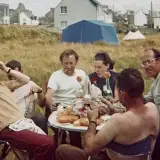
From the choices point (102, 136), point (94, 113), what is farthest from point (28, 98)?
point (102, 136)

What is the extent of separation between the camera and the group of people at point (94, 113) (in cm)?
283

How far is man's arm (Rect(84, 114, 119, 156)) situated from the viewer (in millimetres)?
2777

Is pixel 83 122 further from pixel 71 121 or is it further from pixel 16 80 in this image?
pixel 16 80

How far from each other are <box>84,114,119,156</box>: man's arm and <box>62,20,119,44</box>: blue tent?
24.8 m

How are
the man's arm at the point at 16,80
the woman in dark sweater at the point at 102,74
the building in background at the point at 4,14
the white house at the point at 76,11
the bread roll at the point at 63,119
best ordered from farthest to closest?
the building in background at the point at 4,14 → the white house at the point at 76,11 → the woman in dark sweater at the point at 102,74 → the man's arm at the point at 16,80 → the bread roll at the point at 63,119

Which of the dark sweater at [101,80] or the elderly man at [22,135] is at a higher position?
the dark sweater at [101,80]

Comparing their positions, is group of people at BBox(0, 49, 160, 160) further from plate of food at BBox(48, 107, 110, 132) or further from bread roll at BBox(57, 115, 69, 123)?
bread roll at BBox(57, 115, 69, 123)

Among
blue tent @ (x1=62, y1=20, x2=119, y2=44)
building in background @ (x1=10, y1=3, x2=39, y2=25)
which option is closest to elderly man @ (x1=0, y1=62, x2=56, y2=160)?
blue tent @ (x1=62, y1=20, x2=119, y2=44)

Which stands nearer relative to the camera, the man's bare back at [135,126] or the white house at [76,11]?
the man's bare back at [135,126]

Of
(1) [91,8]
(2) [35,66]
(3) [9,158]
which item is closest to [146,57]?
(3) [9,158]

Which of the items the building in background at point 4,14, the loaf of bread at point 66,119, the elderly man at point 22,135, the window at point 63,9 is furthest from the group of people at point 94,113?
the building in background at point 4,14

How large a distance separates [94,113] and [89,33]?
25298 mm

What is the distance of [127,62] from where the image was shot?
44.7 ft

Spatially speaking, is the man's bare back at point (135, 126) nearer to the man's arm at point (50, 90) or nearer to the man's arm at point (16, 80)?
the man's arm at point (16, 80)
